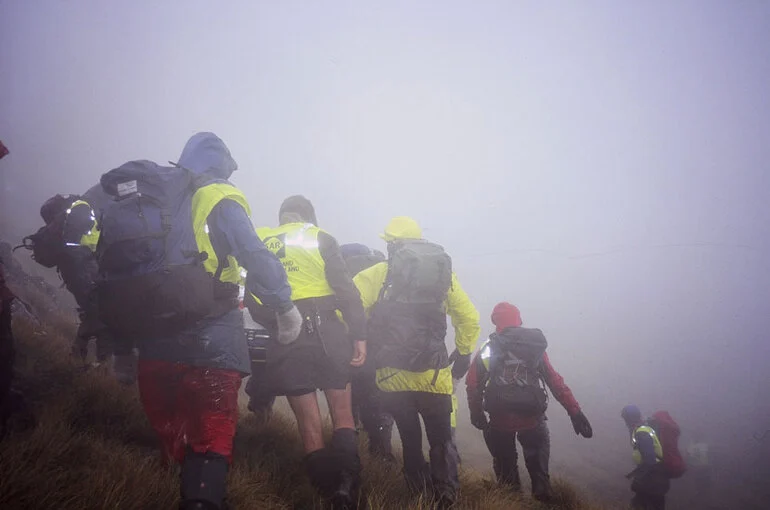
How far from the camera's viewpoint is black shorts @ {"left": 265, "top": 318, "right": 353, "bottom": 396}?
293 centimetres

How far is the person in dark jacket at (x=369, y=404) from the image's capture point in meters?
4.64

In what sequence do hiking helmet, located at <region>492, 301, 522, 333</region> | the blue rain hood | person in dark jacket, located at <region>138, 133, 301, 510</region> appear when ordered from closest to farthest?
1. person in dark jacket, located at <region>138, 133, 301, 510</region>
2. the blue rain hood
3. hiking helmet, located at <region>492, 301, 522, 333</region>

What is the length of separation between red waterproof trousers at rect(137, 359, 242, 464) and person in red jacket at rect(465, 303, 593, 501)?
3.74 meters

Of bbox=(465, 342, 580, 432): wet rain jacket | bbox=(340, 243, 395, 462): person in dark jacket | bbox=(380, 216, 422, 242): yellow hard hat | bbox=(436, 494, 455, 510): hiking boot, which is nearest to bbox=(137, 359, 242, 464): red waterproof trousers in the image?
bbox=(436, 494, 455, 510): hiking boot

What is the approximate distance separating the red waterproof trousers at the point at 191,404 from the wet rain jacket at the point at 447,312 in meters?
1.85

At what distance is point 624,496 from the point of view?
1327 cm

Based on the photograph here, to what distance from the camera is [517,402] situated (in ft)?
14.9

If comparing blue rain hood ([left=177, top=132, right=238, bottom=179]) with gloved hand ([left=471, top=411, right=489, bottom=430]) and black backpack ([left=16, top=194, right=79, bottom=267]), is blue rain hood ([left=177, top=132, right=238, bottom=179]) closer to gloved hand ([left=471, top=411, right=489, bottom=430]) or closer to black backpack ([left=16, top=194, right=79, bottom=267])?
black backpack ([left=16, top=194, right=79, bottom=267])

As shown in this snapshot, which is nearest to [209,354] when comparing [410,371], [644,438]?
[410,371]

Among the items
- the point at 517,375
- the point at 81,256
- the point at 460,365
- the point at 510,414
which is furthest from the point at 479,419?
the point at 81,256

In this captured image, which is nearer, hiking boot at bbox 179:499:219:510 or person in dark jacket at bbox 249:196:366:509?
hiking boot at bbox 179:499:219:510

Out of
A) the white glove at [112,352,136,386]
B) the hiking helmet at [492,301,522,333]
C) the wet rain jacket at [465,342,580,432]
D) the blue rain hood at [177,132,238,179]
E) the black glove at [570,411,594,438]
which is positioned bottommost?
the black glove at [570,411,594,438]

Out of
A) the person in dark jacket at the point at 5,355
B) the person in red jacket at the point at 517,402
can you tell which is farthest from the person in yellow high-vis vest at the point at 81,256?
the person in red jacket at the point at 517,402

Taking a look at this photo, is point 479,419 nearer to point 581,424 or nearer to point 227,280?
point 581,424
